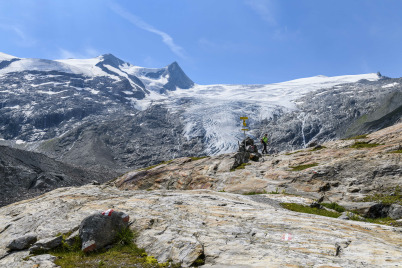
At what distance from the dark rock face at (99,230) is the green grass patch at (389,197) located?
731 inches

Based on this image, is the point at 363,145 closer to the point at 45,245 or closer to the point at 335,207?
the point at 335,207

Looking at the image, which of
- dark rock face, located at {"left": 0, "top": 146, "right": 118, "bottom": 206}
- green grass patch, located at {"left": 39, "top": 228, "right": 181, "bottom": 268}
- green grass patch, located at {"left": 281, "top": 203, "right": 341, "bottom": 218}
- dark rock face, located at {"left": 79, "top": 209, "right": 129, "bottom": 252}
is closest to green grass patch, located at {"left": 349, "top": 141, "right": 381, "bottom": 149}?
green grass patch, located at {"left": 281, "top": 203, "right": 341, "bottom": 218}

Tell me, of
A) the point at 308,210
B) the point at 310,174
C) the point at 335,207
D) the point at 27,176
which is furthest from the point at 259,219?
the point at 27,176

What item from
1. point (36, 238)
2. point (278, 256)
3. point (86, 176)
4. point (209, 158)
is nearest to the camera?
point (278, 256)

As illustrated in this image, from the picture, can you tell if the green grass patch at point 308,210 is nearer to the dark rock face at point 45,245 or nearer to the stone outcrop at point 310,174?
the stone outcrop at point 310,174

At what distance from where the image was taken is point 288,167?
32.8 meters

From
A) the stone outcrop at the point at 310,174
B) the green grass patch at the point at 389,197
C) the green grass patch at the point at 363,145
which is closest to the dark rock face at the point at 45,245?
the stone outcrop at the point at 310,174

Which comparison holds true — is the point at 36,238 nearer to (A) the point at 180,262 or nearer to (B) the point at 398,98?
(A) the point at 180,262

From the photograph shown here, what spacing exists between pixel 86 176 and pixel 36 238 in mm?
120439

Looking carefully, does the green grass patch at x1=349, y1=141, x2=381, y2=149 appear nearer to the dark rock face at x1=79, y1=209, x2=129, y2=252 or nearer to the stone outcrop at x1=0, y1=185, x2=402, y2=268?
the stone outcrop at x1=0, y1=185, x2=402, y2=268

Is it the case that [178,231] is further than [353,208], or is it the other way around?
[353,208]

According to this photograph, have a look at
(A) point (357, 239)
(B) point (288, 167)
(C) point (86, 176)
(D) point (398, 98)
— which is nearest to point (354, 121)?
(D) point (398, 98)

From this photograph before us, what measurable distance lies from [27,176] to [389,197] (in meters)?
106

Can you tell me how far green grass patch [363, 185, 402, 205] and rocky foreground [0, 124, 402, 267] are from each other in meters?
0.63
